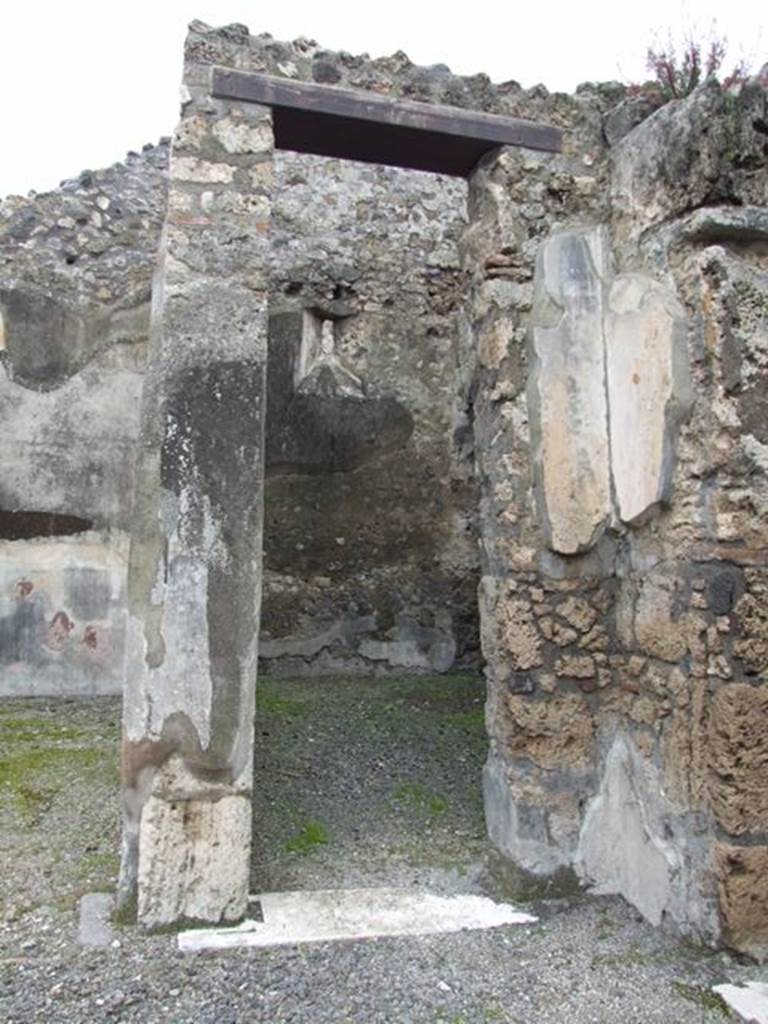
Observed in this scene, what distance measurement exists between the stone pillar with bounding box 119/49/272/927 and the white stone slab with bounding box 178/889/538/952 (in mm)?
119

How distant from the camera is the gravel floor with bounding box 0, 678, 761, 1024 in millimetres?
2506

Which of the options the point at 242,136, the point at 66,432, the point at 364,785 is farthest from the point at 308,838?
the point at 66,432

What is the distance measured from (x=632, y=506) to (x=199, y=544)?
156cm

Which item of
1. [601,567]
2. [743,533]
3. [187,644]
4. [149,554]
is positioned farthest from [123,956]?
[743,533]

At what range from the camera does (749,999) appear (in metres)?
2.53

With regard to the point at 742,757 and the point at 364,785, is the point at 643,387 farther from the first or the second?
the point at 364,785

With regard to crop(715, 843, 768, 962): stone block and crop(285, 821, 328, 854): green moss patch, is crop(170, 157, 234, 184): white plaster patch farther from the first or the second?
crop(715, 843, 768, 962): stone block

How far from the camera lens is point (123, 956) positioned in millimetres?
2701

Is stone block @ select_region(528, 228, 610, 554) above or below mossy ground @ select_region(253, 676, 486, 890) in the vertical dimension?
above

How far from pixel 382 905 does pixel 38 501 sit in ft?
13.7

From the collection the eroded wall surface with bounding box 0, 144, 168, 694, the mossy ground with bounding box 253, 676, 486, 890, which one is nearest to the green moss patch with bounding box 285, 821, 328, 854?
the mossy ground with bounding box 253, 676, 486, 890

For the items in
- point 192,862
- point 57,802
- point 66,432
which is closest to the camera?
point 192,862

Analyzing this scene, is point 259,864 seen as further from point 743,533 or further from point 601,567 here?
point 743,533

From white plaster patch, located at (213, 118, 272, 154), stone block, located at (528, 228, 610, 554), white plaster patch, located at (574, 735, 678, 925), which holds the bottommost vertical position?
white plaster patch, located at (574, 735, 678, 925)
